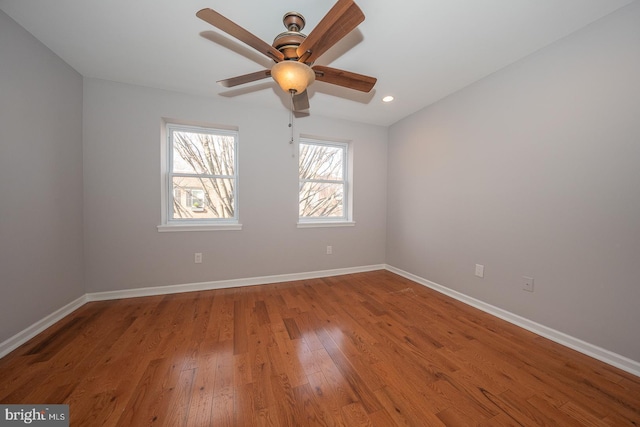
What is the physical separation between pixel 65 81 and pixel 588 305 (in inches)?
189

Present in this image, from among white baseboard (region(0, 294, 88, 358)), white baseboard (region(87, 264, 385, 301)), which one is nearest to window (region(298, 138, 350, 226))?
white baseboard (region(87, 264, 385, 301))

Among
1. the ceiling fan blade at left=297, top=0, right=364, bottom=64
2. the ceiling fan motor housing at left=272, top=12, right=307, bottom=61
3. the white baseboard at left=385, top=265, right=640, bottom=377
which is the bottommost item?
the white baseboard at left=385, top=265, right=640, bottom=377

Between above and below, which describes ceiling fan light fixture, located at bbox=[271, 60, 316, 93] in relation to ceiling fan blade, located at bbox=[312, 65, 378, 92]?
below

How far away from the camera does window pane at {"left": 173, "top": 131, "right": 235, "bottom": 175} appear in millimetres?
2670

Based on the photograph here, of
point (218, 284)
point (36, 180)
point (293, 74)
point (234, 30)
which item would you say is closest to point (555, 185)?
point (293, 74)

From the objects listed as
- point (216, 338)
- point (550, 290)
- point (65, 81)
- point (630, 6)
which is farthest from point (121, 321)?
point (630, 6)

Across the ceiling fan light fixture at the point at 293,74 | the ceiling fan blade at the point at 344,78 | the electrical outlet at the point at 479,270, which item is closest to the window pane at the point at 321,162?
the ceiling fan blade at the point at 344,78

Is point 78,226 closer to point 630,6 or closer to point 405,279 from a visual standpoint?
point 405,279

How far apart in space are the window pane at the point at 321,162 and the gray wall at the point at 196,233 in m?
0.24

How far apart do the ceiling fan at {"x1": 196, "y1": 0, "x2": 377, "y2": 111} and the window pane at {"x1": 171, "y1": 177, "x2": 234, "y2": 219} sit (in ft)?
4.75

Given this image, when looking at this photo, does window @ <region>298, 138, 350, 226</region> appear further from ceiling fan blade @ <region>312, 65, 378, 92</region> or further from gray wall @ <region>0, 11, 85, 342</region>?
gray wall @ <region>0, 11, 85, 342</region>

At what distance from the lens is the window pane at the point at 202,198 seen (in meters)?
2.67

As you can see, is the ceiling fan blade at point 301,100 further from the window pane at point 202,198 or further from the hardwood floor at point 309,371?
the hardwood floor at point 309,371

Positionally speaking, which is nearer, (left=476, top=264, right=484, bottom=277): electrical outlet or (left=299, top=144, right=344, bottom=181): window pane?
(left=476, top=264, right=484, bottom=277): electrical outlet
